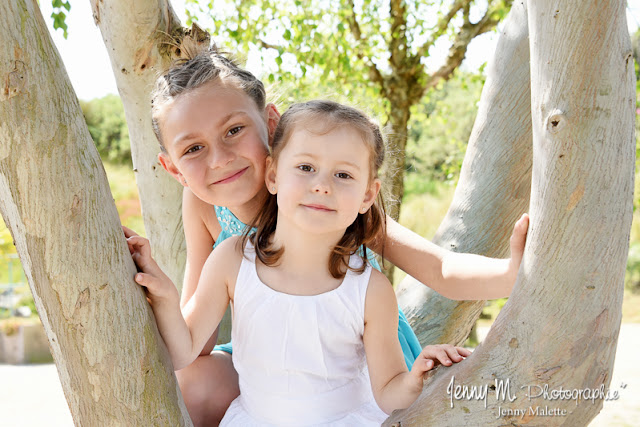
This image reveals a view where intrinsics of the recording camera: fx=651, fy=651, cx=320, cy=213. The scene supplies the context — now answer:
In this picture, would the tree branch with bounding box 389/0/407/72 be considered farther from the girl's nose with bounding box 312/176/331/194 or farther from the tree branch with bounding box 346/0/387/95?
the girl's nose with bounding box 312/176/331/194

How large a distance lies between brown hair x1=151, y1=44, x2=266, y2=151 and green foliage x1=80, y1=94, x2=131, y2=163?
52.9 feet

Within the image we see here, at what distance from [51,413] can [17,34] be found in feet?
20.5

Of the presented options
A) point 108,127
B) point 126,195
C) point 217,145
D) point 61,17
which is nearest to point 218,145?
point 217,145

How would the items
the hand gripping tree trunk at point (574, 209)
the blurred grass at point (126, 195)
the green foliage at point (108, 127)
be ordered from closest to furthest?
the hand gripping tree trunk at point (574, 209) < the blurred grass at point (126, 195) < the green foliage at point (108, 127)

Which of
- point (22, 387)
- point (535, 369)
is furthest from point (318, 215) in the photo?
point (22, 387)

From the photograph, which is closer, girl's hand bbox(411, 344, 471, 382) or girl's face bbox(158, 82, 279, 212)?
girl's hand bbox(411, 344, 471, 382)

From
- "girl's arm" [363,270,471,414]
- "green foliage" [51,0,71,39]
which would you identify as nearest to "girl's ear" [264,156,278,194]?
"girl's arm" [363,270,471,414]

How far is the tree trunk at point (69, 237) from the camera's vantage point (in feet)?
3.60

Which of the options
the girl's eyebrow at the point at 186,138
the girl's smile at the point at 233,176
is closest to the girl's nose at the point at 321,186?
the girl's smile at the point at 233,176

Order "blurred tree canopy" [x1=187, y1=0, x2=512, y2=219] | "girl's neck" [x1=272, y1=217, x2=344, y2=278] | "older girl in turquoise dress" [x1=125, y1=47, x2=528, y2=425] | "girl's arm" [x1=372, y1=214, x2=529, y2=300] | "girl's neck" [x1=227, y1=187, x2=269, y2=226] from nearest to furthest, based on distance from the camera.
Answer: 1. "girl's arm" [x1=372, y1=214, x2=529, y2=300]
2. "girl's neck" [x1=272, y1=217, x2=344, y2=278]
3. "older girl in turquoise dress" [x1=125, y1=47, x2=528, y2=425]
4. "girl's neck" [x1=227, y1=187, x2=269, y2=226]
5. "blurred tree canopy" [x1=187, y1=0, x2=512, y2=219]

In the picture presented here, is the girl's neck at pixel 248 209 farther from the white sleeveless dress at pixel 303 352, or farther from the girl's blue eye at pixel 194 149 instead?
the white sleeveless dress at pixel 303 352

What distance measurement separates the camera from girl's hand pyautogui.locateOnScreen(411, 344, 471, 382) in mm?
1242

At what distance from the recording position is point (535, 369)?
1060mm

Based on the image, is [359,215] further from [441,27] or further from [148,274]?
[441,27]
